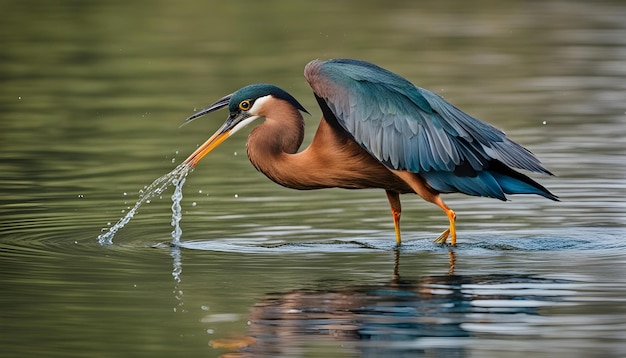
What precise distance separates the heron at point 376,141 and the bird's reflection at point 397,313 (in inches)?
42.3

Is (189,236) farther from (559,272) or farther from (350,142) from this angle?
(559,272)

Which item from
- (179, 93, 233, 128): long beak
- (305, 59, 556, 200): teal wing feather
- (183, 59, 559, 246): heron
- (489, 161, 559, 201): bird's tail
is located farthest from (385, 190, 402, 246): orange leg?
(179, 93, 233, 128): long beak

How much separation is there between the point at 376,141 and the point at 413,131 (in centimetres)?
27

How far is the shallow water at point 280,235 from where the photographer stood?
27.8ft

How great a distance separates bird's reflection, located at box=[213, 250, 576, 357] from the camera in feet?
26.6

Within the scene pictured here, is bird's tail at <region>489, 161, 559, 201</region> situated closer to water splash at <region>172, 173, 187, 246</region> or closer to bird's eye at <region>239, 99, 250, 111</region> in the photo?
bird's eye at <region>239, 99, 250, 111</region>

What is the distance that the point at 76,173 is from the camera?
1487 cm

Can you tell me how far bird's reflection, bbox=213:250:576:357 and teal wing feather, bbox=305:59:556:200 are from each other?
105 centimetres

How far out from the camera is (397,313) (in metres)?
8.87

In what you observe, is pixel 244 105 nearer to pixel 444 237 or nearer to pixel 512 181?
pixel 444 237

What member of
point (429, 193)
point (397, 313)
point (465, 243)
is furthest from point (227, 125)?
point (397, 313)

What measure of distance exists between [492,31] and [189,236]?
19.0m

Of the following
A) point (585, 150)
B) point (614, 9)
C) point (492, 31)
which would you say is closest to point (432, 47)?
point (492, 31)

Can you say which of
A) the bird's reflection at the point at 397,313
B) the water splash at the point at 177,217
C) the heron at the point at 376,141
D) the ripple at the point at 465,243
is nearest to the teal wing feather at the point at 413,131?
the heron at the point at 376,141
